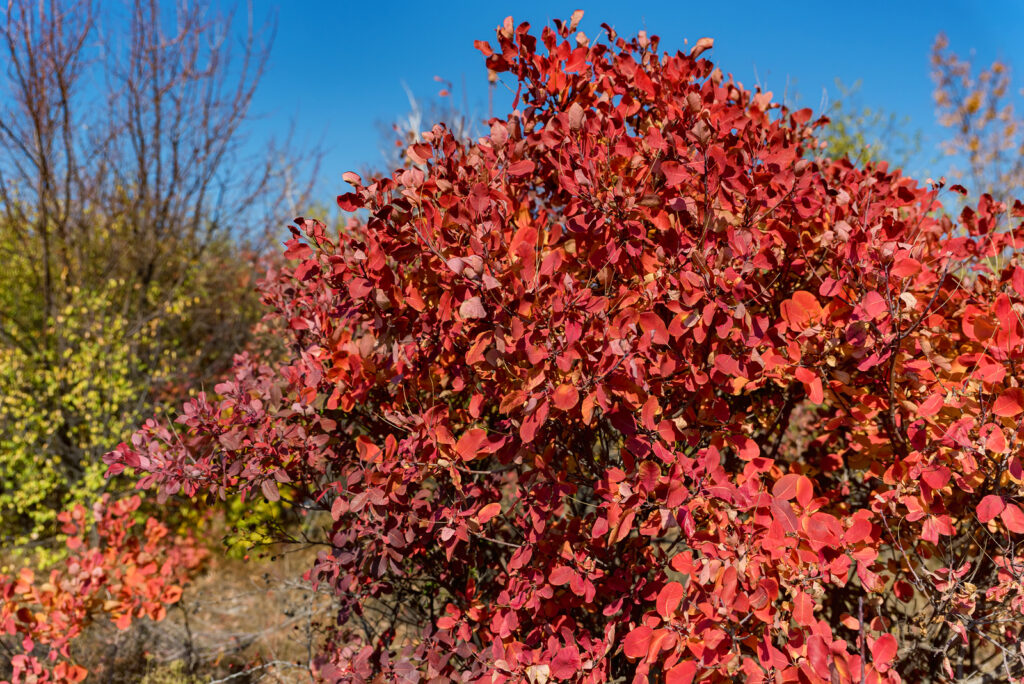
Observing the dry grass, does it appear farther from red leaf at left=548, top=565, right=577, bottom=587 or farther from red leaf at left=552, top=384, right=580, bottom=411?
red leaf at left=552, top=384, right=580, bottom=411

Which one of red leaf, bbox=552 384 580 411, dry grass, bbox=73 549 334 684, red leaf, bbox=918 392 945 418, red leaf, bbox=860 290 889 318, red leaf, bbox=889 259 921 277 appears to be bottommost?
dry grass, bbox=73 549 334 684

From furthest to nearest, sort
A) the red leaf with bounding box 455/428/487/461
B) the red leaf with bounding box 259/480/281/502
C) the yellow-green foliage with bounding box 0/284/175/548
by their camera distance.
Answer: the yellow-green foliage with bounding box 0/284/175/548 → the red leaf with bounding box 259/480/281/502 → the red leaf with bounding box 455/428/487/461

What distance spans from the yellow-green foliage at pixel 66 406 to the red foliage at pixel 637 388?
137 inches

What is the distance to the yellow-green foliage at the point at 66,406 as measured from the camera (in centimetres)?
464

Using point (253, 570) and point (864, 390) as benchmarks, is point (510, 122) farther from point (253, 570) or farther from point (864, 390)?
point (253, 570)

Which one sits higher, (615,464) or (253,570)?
(615,464)

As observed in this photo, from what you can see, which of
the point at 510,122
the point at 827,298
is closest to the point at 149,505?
the point at 510,122

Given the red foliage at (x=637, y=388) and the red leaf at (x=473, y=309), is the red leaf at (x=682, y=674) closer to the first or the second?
the red foliage at (x=637, y=388)

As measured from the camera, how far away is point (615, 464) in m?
2.26

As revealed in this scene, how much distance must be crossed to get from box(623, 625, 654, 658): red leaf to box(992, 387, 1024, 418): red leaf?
3.13ft

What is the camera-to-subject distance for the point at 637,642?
4.60ft

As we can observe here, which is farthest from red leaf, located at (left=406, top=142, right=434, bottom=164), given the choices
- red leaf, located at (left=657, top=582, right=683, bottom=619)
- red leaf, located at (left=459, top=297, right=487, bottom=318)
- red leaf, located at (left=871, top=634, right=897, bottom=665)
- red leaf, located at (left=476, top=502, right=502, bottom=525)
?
red leaf, located at (left=871, top=634, right=897, bottom=665)

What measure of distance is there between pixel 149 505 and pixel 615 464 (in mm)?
5395

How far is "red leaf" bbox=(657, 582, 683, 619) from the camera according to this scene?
139 cm
